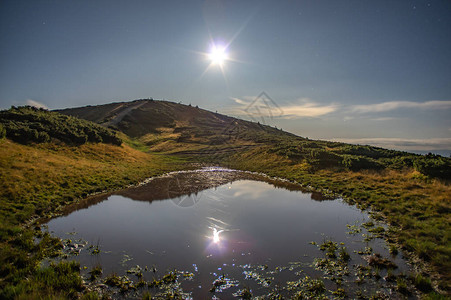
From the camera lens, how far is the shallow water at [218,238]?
9.80 meters

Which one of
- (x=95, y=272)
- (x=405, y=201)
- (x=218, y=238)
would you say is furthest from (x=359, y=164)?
(x=95, y=272)

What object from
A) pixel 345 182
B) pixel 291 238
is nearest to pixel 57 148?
pixel 291 238

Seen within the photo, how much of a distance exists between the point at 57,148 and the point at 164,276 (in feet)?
111

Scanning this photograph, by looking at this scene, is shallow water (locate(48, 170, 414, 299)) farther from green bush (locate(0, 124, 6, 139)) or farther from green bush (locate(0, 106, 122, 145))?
green bush (locate(0, 106, 122, 145))

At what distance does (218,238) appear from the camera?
44.8ft

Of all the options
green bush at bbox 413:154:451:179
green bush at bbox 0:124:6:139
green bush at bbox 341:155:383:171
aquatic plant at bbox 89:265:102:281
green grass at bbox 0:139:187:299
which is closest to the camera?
green grass at bbox 0:139:187:299

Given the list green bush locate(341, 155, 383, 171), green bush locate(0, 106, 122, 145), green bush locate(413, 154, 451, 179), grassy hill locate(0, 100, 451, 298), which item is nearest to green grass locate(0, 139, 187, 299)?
grassy hill locate(0, 100, 451, 298)

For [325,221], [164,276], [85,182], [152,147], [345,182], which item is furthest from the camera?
[152,147]

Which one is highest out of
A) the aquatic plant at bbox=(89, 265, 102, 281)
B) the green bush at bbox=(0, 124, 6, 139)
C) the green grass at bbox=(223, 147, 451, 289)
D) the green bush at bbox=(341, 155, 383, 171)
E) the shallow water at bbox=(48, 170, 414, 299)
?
the green bush at bbox=(0, 124, 6, 139)

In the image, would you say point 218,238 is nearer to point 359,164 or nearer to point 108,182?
point 108,182

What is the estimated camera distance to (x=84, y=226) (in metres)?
15.2

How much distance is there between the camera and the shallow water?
9.80 metres

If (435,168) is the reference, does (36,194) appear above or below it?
below

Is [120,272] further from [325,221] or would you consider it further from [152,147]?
[152,147]
